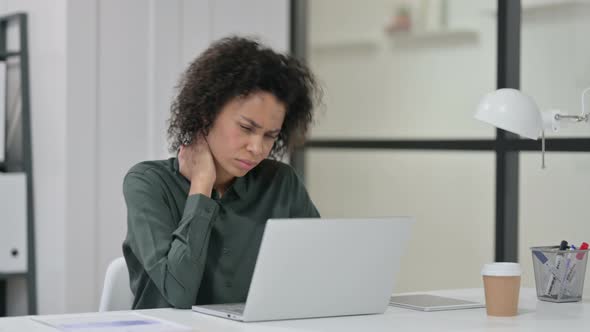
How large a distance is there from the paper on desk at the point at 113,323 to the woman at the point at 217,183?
0.22 metres

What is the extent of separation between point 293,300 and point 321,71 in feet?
7.87

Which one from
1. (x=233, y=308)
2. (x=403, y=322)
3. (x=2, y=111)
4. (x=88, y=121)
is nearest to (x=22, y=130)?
(x=2, y=111)

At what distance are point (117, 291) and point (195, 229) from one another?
0.28 m

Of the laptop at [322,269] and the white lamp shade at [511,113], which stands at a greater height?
the white lamp shade at [511,113]

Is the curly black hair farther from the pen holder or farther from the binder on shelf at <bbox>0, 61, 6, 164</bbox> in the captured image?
the binder on shelf at <bbox>0, 61, 6, 164</bbox>

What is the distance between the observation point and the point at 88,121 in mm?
3324

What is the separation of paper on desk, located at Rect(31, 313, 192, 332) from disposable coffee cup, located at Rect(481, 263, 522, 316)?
641 mm

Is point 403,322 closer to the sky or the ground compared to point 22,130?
closer to the ground

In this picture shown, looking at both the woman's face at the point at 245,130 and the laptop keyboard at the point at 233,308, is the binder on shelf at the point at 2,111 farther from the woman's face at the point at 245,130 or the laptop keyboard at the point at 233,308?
the laptop keyboard at the point at 233,308

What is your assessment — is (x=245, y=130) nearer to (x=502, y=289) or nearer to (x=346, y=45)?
(x=502, y=289)

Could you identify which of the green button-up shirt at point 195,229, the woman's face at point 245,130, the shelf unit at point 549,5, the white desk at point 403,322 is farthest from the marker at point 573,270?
the shelf unit at point 549,5

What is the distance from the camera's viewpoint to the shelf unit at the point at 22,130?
334 cm

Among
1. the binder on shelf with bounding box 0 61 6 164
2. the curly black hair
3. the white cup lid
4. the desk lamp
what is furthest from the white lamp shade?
the binder on shelf with bounding box 0 61 6 164

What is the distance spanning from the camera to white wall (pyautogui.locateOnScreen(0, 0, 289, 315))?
3281 millimetres
